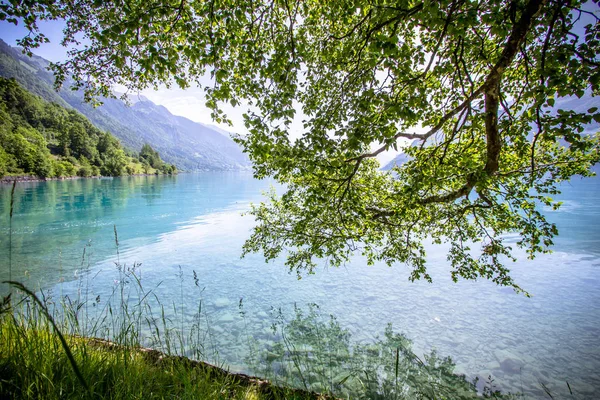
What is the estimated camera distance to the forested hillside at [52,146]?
88875 millimetres

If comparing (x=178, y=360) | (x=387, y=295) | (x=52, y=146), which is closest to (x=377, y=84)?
(x=178, y=360)

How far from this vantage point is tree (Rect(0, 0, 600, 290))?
389 centimetres

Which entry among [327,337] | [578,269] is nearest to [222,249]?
[327,337]

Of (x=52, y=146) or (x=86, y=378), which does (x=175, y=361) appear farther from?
(x=52, y=146)

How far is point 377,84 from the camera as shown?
239 inches

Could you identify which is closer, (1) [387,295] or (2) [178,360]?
(2) [178,360]

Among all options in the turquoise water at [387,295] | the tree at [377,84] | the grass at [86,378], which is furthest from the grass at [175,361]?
the tree at [377,84]

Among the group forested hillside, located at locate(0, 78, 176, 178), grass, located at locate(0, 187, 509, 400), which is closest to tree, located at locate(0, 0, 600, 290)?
grass, located at locate(0, 187, 509, 400)

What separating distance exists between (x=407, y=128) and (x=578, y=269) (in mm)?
20729

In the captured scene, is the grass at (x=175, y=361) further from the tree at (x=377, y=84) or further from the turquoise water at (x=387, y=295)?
the tree at (x=377, y=84)

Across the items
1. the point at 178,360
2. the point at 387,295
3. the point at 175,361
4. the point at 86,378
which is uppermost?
the point at 86,378

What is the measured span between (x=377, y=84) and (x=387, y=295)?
39.5ft

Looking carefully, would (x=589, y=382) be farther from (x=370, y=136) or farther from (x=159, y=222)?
(x=159, y=222)

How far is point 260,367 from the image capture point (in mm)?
8359
